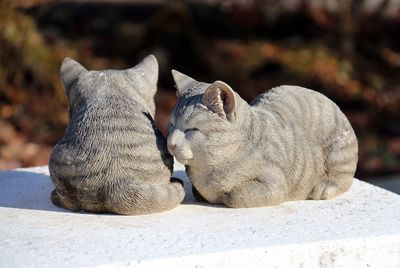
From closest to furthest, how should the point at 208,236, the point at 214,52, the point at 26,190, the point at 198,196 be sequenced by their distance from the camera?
the point at 208,236 < the point at 198,196 < the point at 26,190 < the point at 214,52

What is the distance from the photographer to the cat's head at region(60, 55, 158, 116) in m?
3.69

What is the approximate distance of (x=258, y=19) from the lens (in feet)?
36.4

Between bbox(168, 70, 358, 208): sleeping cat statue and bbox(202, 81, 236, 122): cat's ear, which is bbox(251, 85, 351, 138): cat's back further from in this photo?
bbox(202, 81, 236, 122): cat's ear

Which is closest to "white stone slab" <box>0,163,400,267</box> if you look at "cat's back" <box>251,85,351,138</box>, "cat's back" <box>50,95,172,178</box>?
"cat's back" <box>50,95,172,178</box>

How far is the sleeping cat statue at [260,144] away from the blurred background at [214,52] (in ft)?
12.4

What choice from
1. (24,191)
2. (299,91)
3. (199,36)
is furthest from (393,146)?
(24,191)

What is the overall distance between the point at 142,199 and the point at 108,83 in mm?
610

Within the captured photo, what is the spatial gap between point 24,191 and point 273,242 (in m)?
1.50

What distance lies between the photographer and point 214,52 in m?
9.97

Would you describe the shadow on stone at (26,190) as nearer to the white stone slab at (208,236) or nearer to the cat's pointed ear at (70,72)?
the white stone slab at (208,236)

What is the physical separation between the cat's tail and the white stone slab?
40 mm

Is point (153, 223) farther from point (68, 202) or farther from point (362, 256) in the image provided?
point (362, 256)

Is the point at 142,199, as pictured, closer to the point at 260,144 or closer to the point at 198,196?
the point at 198,196

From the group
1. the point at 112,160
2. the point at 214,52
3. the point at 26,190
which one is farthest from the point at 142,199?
the point at 214,52
